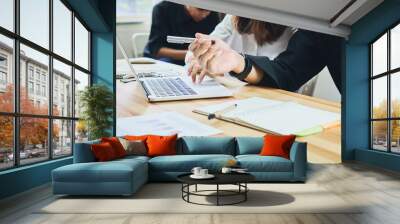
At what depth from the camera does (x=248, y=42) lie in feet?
31.2

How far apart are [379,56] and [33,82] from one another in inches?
287

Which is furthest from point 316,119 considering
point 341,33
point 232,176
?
point 232,176

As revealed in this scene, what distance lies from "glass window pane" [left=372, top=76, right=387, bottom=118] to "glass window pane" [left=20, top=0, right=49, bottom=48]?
6955mm

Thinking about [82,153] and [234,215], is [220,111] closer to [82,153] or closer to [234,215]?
[82,153]

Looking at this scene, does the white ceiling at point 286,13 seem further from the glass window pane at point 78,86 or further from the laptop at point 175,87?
the glass window pane at point 78,86

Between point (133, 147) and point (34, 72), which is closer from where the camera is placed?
point (34, 72)

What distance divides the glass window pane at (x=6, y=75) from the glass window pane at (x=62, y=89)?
1.50 m

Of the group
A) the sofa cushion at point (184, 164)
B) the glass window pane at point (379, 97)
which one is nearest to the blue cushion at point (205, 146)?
the sofa cushion at point (184, 164)

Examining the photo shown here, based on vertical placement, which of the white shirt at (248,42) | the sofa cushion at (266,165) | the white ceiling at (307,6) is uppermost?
the white ceiling at (307,6)

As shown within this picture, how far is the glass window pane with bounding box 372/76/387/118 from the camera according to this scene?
342 inches

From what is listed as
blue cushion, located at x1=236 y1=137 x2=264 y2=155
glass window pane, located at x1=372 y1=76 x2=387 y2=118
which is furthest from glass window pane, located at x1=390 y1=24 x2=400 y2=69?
blue cushion, located at x1=236 y1=137 x2=264 y2=155

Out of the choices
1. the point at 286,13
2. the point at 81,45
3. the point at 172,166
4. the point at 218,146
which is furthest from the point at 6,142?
the point at 286,13

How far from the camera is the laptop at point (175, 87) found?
9.45 meters

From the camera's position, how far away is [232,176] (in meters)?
4.89
